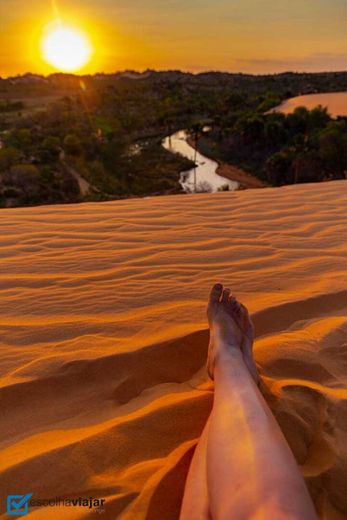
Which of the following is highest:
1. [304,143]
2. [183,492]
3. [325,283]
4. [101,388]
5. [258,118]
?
[258,118]

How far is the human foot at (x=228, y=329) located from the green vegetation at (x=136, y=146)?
19.4m

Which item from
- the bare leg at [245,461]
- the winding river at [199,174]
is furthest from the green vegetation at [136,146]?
the bare leg at [245,461]

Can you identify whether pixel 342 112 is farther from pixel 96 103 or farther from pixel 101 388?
pixel 101 388

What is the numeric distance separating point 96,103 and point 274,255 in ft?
207

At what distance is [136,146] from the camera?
46000mm

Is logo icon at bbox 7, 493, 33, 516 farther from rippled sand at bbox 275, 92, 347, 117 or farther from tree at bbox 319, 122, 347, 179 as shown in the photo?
rippled sand at bbox 275, 92, 347, 117

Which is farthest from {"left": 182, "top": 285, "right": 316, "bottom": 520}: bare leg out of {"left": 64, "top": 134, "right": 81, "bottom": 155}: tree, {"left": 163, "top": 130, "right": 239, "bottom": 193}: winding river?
{"left": 64, "top": 134, "right": 81, "bottom": 155}: tree

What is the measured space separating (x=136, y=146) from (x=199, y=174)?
13258 millimetres

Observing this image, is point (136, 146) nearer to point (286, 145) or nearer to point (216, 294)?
point (286, 145)

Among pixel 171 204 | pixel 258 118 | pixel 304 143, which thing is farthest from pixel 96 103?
pixel 171 204

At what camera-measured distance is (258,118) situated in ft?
127

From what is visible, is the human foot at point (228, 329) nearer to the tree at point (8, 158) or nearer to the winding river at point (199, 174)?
the winding river at point (199, 174)

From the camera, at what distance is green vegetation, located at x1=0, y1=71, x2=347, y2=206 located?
1011 inches

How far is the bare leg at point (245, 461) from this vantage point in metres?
0.91
